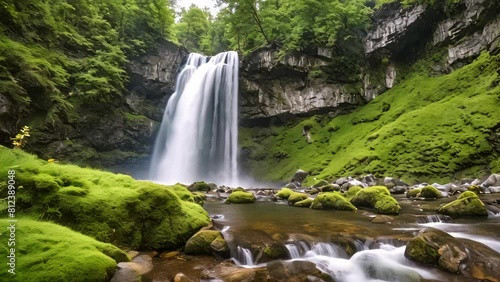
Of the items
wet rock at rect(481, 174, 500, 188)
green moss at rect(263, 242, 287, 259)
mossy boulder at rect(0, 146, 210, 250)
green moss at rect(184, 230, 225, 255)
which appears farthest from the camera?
wet rock at rect(481, 174, 500, 188)

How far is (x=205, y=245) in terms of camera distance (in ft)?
17.7

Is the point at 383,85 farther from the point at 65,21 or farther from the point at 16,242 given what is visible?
the point at 16,242

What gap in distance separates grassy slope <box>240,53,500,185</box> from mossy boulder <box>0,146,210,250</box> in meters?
17.0

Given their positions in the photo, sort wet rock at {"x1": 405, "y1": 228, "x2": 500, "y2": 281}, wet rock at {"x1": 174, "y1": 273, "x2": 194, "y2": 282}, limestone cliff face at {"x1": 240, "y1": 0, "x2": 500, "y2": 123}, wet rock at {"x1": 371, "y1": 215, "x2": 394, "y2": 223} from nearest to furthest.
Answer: wet rock at {"x1": 174, "y1": 273, "x2": 194, "y2": 282} → wet rock at {"x1": 405, "y1": 228, "x2": 500, "y2": 281} → wet rock at {"x1": 371, "y1": 215, "x2": 394, "y2": 223} → limestone cliff face at {"x1": 240, "y1": 0, "x2": 500, "y2": 123}

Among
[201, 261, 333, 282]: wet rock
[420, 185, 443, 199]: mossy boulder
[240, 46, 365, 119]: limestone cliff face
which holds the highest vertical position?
[240, 46, 365, 119]: limestone cliff face

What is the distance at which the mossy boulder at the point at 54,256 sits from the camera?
3.18 metres

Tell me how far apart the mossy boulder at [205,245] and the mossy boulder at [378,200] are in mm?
6370

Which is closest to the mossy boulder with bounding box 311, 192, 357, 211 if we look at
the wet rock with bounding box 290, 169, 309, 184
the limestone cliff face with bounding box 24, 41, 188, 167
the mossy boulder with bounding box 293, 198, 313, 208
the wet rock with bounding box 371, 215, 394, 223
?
the mossy boulder with bounding box 293, 198, 313, 208

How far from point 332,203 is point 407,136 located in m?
13.9

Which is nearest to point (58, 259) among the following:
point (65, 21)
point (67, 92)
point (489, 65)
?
point (67, 92)

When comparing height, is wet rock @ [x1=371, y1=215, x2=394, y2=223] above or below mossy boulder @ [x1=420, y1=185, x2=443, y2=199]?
below

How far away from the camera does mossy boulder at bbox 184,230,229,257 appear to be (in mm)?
5301

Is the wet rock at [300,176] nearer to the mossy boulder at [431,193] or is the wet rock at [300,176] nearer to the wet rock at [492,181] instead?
the mossy boulder at [431,193]

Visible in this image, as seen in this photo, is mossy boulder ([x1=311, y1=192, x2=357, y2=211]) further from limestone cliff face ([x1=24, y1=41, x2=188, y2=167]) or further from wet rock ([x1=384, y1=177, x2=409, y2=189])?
limestone cliff face ([x1=24, y1=41, x2=188, y2=167])
